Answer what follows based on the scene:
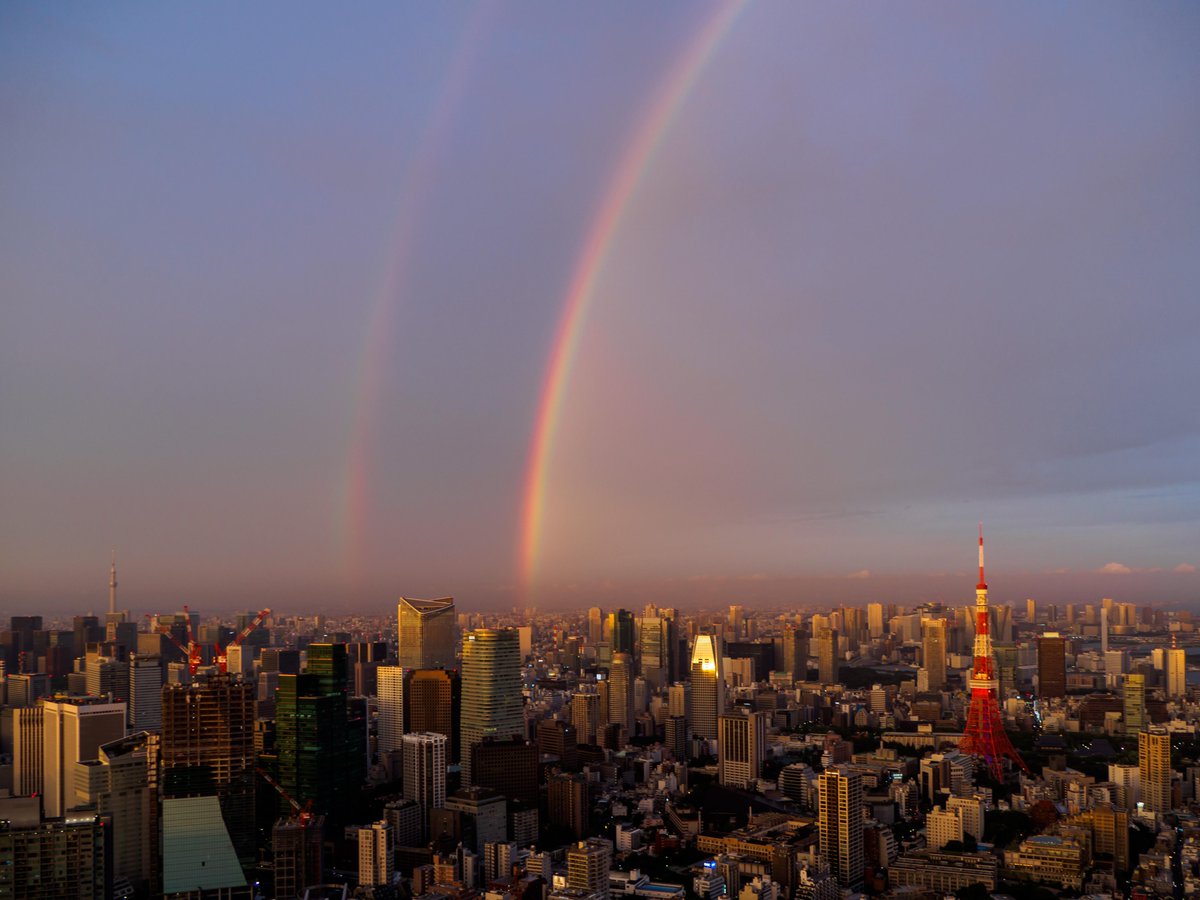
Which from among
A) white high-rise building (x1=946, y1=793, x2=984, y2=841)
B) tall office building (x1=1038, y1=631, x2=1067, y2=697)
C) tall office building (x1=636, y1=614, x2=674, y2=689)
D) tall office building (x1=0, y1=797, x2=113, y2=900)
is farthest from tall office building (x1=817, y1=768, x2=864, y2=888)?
tall office building (x1=1038, y1=631, x2=1067, y2=697)

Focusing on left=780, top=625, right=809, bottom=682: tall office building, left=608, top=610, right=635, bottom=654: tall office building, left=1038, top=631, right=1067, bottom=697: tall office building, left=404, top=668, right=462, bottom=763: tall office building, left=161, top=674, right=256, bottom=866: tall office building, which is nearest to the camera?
left=161, top=674, right=256, bottom=866: tall office building

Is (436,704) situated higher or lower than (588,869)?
higher

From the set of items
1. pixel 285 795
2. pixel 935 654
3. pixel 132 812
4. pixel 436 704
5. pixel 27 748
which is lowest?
pixel 935 654

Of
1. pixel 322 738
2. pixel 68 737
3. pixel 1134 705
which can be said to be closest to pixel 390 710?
pixel 322 738

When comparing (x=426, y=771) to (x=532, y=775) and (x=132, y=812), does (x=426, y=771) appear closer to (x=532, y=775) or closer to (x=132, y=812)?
(x=532, y=775)

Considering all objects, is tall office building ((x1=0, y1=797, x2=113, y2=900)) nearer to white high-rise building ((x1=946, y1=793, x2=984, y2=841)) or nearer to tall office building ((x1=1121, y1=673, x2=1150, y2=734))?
white high-rise building ((x1=946, y1=793, x2=984, y2=841))

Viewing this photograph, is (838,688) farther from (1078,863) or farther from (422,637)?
(1078,863)

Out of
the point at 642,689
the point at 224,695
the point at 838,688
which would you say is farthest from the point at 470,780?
the point at 838,688
